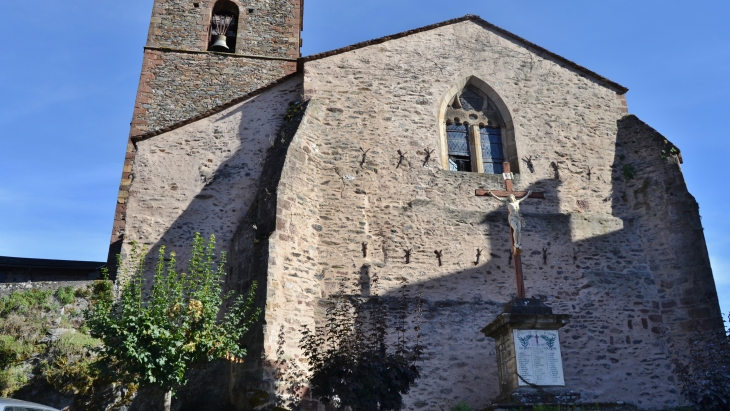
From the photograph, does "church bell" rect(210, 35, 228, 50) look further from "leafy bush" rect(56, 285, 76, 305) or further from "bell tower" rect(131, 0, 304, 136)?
"leafy bush" rect(56, 285, 76, 305)

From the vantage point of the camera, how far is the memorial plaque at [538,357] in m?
9.49

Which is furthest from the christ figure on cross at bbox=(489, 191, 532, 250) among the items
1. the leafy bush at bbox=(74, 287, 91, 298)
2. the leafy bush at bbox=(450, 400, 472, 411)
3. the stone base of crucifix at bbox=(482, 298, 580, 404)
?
the leafy bush at bbox=(74, 287, 91, 298)

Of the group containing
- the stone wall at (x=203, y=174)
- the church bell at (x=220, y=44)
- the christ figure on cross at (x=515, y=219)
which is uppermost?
the church bell at (x=220, y=44)

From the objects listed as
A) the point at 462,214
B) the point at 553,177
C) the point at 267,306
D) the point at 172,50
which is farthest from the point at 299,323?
the point at 172,50

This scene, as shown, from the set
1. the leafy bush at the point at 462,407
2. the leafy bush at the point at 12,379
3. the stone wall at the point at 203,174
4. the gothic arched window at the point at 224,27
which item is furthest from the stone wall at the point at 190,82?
the leafy bush at the point at 462,407

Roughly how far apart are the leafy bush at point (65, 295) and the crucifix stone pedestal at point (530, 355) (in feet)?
22.5

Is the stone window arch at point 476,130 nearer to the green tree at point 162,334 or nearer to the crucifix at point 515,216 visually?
the crucifix at point 515,216

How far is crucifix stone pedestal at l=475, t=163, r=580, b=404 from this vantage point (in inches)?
368

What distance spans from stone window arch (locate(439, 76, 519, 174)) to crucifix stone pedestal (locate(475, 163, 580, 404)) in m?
4.06

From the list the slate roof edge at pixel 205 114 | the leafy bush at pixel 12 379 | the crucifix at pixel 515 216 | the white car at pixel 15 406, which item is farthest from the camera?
the slate roof edge at pixel 205 114

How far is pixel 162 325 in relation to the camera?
332 inches

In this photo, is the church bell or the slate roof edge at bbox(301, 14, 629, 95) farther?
the church bell

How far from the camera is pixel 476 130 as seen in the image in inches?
545

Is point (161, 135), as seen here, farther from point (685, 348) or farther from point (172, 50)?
point (685, 348)
